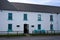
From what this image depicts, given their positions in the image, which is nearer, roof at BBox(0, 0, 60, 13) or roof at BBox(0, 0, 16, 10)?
roof at BBox(0, 0, 16, 10)

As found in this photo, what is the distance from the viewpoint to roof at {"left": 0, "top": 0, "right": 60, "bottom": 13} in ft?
119

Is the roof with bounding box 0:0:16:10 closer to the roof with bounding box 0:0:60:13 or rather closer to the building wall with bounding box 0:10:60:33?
the roof with bounding box 0:0:60:13

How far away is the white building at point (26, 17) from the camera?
116 ft

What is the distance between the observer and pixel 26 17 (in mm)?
37500

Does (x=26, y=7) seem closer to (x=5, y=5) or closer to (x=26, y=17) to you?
(x=26, y=17)

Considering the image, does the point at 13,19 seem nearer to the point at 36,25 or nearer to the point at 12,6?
the point at 12,6

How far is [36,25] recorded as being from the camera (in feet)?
126

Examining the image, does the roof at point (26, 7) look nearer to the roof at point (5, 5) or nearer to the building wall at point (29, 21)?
the roof at point (5, 5)

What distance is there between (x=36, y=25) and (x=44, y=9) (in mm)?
4901

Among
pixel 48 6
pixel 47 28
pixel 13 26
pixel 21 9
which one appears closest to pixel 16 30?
pixel 13 26

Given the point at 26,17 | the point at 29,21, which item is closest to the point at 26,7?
the point at 26,17

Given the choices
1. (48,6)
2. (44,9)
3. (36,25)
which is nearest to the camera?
(36,25)

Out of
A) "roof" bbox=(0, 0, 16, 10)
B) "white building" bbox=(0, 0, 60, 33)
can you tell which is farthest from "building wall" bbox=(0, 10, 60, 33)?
"roof" bbox=(0, 0, 16, 10)

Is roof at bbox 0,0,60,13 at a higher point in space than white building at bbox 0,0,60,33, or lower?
higher
